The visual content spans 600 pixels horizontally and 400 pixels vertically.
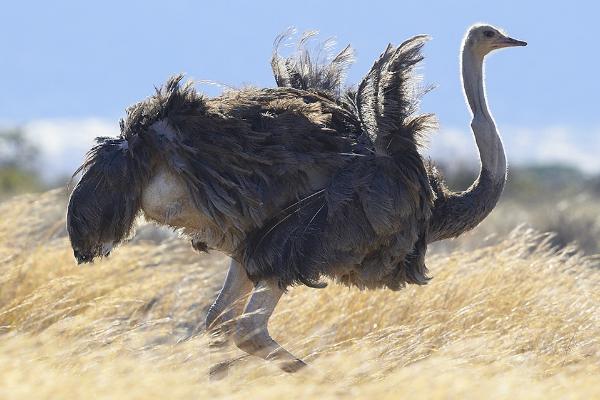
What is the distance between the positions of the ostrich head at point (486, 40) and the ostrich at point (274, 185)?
2.50ft

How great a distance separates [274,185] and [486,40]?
1603 millimetres

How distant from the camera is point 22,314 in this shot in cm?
640

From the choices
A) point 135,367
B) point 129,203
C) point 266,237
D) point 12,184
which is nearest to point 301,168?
point 266,237

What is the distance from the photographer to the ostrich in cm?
542

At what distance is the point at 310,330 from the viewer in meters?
6.69

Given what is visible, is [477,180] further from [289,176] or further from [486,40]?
[289,176]

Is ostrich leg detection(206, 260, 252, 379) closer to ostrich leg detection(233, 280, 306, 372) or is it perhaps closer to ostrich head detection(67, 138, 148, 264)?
ostrich leg detection(233, 280, 306, 372)

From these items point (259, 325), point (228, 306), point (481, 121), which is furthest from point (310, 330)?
point (481, 121)

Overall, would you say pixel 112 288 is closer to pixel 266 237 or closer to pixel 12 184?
pixel 266 237

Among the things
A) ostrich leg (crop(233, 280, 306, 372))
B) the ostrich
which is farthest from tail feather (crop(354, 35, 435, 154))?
ostrich leg (crop(233, 280, 306, 372))

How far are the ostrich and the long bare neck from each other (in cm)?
9

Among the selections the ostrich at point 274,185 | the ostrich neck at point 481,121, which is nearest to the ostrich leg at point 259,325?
the ostrich at point 274,185

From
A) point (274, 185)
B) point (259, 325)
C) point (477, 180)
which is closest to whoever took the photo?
point (274, 185)

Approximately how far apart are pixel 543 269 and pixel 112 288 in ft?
7.22
